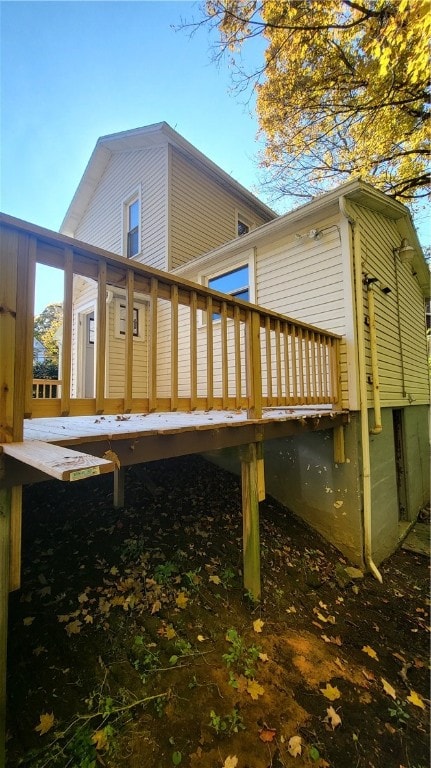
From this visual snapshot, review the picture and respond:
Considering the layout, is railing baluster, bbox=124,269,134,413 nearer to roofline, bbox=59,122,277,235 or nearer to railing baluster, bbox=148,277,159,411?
railing baluster, bbox=148,277,159,411

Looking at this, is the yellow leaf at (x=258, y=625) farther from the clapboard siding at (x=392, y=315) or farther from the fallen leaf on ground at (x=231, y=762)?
the clapboard siding at (x=392, y=315)

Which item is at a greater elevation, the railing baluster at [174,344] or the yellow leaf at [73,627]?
the railing baluster at [174,344]

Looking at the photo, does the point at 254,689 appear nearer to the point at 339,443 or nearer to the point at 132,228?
the point at 339,443

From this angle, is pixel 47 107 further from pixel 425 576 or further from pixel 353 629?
pixel 425 576

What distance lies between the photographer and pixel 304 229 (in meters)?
5.54

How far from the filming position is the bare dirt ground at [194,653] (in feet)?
6.03

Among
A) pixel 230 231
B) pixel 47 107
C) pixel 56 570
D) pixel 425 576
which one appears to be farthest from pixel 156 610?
pixel 47 107

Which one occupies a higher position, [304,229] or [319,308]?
[304,229]

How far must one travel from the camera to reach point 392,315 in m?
6.68

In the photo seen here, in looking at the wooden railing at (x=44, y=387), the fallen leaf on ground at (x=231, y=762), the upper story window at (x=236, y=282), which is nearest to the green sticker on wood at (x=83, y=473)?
the fallen leaf on ground at (x=231, y=762)

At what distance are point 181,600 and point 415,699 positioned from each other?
2.11 m

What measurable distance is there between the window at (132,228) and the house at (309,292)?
39 millimetres

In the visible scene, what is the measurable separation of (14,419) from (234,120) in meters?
10.6

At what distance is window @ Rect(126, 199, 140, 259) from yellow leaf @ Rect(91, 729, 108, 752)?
30.7 ft
